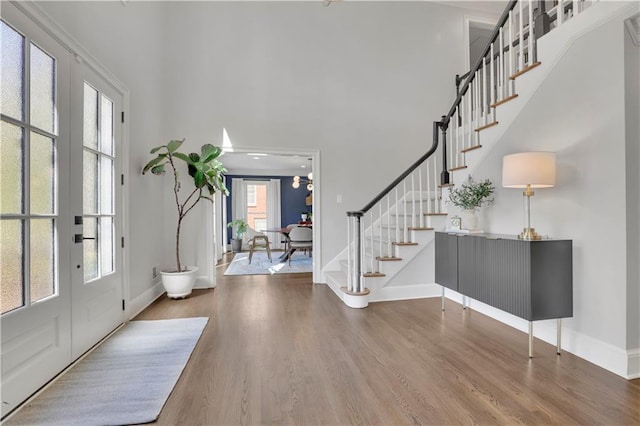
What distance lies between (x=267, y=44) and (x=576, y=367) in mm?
4906

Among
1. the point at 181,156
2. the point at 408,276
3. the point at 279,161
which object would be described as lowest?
the point at 408,276

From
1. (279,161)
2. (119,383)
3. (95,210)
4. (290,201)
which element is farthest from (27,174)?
(290,201)

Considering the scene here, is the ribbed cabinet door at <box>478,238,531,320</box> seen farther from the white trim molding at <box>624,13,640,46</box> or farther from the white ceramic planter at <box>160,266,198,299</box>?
the white ceramic planter at <box>160,266,198,299</box>

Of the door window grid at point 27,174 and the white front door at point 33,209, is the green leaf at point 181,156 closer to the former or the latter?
the white front door at point 33,209

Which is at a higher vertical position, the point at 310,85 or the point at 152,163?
the point at 310,85

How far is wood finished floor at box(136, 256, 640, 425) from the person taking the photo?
5.00 ft

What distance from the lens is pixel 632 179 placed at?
6.11 ft

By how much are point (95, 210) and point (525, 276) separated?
3.43 metres

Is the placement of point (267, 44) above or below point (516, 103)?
above

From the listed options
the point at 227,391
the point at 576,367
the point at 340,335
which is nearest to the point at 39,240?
the point at 227,391

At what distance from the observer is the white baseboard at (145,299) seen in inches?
119

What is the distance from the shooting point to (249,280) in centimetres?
471

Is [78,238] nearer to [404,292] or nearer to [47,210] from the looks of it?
[47,210]

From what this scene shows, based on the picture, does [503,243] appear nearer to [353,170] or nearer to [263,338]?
[263,338]
